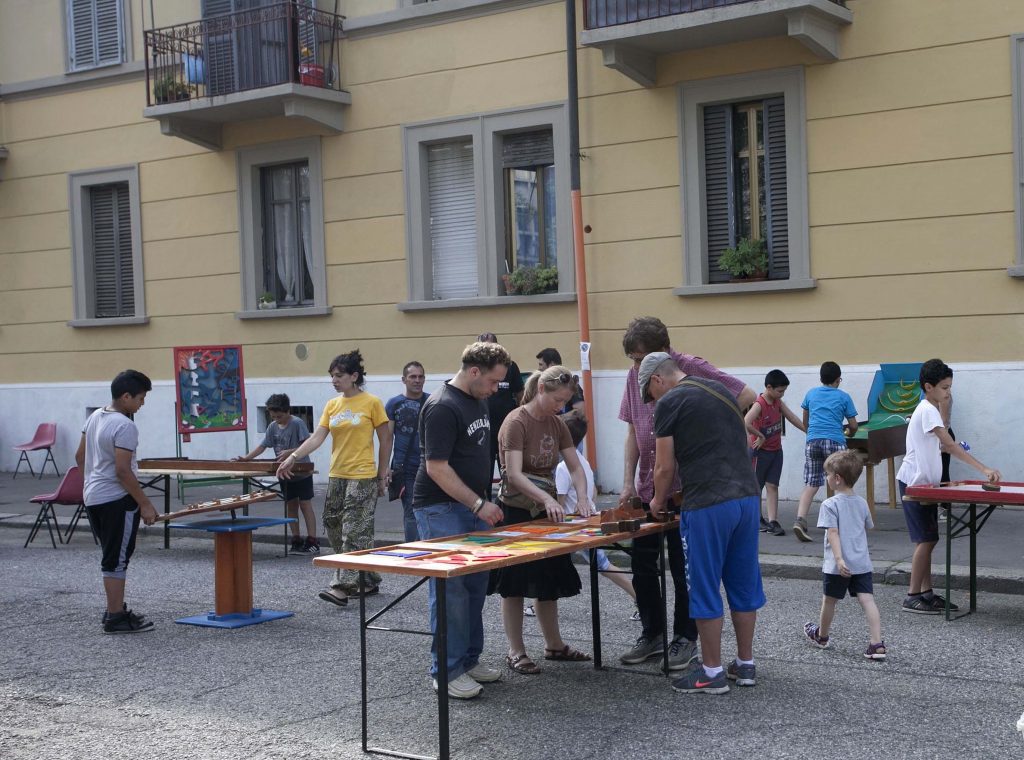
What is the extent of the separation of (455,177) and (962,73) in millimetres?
6448

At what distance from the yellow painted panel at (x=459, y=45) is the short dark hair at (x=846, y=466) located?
894cm

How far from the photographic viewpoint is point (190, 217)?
1842 cm

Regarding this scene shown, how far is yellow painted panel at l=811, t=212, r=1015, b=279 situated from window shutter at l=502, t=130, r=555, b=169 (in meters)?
3.66

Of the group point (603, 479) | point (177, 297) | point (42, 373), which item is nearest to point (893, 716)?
point (603, 479)

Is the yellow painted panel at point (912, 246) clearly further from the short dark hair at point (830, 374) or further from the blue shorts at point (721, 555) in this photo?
the blue shorts at point (721, 555)

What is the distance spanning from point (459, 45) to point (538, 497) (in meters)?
10.3

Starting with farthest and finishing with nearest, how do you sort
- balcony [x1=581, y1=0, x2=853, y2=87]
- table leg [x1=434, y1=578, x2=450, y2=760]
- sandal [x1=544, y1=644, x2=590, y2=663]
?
balcony [x1=581, y1=0, x2=853, y2=87] → sandal [x1=544, y1=644, x2=590, y2=663] → table leg [x1=434, y1=578, x2=450, y2=760]

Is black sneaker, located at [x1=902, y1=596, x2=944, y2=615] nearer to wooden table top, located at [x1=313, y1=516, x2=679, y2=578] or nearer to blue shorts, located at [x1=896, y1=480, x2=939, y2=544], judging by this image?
blue shorts, located at [x1=896, y1=480, x2=939, y2=544]

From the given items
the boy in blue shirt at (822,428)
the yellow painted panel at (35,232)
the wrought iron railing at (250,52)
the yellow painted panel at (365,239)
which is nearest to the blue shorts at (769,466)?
the boy in blue shirt at (822,428)

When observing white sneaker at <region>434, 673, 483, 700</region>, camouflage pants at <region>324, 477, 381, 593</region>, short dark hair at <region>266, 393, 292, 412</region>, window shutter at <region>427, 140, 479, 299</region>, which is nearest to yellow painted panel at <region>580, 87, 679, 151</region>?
window shutter at <region>427, 140, 479, 299</region>

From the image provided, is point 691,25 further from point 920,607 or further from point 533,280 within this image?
point 920,607

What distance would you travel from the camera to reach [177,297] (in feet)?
61.1

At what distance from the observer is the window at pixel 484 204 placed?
51.2ft

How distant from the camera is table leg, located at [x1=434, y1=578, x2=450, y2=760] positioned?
5445mm
